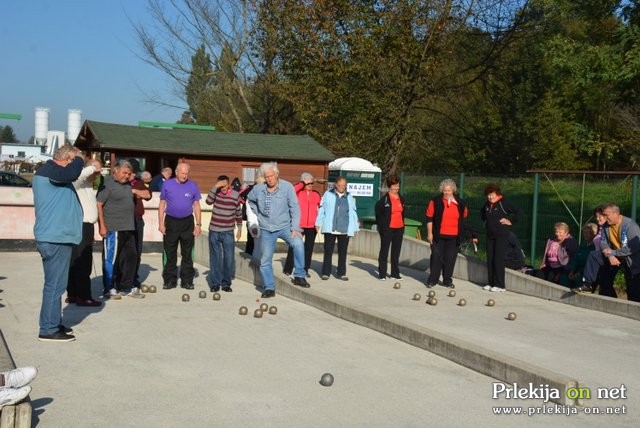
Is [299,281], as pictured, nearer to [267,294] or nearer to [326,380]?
[267,294]

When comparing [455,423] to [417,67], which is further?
[417,67]

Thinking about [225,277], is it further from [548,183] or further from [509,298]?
[548,183]

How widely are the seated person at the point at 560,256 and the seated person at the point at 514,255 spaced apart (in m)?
0.75

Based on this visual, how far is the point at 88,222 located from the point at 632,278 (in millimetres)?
7448

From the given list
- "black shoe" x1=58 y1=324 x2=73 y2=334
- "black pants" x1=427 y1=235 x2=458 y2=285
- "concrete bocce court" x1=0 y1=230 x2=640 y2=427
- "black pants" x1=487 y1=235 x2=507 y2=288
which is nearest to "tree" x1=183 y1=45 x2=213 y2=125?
"black pants" x1=427 y1=235 x2=458 y2=285

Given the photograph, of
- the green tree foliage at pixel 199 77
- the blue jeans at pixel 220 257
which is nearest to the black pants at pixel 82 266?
the blue jeans at pixel 220 257

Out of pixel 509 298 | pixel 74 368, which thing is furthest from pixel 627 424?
pixel 509 298

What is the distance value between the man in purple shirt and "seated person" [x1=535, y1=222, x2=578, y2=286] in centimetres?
582

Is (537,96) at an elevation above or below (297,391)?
above

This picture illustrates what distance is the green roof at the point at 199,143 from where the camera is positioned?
28672mm

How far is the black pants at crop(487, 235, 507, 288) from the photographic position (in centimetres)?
1367

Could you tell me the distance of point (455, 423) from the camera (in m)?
6.01

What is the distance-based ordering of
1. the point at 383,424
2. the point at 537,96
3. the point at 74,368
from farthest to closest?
the point at 537,96, the point at 74,368, the point at 383,424

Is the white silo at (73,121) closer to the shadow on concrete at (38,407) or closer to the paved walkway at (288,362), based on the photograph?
the paved walkway at (288,362)
